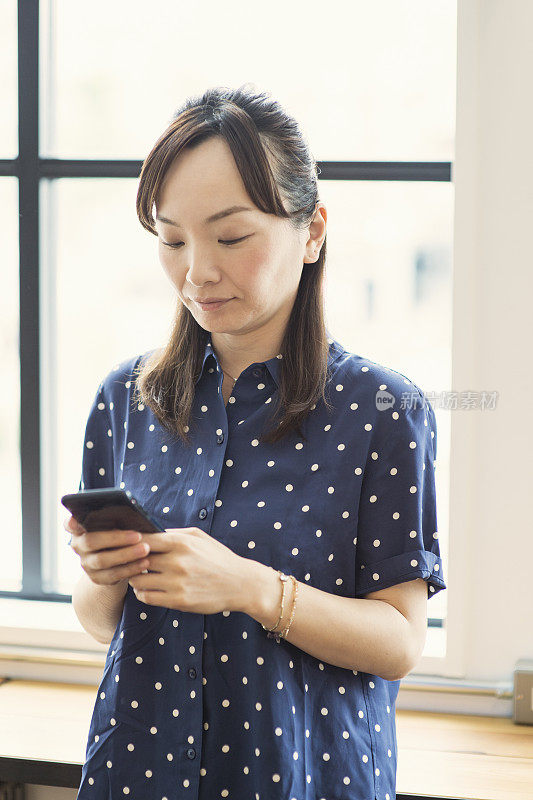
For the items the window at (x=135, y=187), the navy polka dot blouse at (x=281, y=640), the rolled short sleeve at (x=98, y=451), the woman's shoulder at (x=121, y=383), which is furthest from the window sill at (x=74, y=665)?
the woman's shoulder at (x=121, y=383)

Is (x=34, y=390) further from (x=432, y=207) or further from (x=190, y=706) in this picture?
(x=190, y=706)

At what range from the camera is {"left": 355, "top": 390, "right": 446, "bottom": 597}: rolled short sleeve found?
3.78 ft

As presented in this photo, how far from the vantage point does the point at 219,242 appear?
3.70ft

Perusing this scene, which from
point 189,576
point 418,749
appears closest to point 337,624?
point 189,576

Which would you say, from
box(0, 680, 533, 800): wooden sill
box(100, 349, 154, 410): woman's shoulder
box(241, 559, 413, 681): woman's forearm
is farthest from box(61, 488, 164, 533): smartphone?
box(0, 680, 533, 800): wooden sill

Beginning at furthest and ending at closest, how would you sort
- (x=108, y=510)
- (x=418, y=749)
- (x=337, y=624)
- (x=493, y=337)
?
(x=493, y=337)
(x=418, y=749)
(x=337, y=624)
(x=108, y=510)

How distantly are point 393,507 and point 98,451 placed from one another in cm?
54

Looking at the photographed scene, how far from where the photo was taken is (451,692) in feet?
6.64

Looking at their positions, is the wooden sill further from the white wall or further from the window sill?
the white wall

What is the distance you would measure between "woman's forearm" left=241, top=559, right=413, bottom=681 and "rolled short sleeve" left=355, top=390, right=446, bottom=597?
5cm

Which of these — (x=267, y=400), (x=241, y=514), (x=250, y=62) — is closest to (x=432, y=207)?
(x=250, y=62)

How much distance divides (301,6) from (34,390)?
134cm

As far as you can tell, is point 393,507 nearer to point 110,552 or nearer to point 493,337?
point 110,552

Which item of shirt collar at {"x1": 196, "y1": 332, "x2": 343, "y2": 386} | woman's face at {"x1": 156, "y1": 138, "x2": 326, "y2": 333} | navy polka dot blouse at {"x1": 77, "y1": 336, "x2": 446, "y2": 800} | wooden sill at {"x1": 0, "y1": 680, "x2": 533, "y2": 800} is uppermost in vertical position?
woman's face at {"x1": 156, "y1": 138, "x2": 326, "y2": 333}
